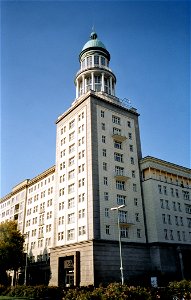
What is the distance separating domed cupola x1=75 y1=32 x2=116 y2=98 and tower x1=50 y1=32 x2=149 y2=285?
1.38ft

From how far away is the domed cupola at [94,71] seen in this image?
217 feet

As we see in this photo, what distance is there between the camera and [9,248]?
57.1 m

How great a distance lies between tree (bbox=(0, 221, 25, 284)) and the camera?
5650 cm

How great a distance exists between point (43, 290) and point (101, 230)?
12.7m

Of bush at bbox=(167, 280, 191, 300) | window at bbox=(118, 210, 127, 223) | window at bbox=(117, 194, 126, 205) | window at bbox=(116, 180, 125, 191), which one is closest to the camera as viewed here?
bush at bbox=(167, 280, 191, 300)

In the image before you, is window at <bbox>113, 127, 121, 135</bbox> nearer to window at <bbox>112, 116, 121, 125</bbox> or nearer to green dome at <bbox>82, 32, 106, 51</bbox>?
window at <bbox>112, 116, 121, 125</bbox>

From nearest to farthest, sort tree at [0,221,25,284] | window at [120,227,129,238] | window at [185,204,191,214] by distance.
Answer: window at [120,227,129,238] < tree at [0,221,25,284] < window at [185,204,191,214]

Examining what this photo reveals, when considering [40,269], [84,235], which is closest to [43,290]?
[84,235]

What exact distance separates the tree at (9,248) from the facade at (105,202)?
552 centimetres

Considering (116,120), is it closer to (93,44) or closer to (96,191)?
(96,191)

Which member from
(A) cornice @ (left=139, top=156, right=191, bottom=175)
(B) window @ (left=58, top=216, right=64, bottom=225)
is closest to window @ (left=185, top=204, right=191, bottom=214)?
(A) cornice @ (left=139, top=156, right=191, bottom=175)

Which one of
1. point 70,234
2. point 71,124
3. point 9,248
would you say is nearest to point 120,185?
point 70,234

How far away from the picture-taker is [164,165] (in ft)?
197

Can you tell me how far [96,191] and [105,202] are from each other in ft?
8.34
